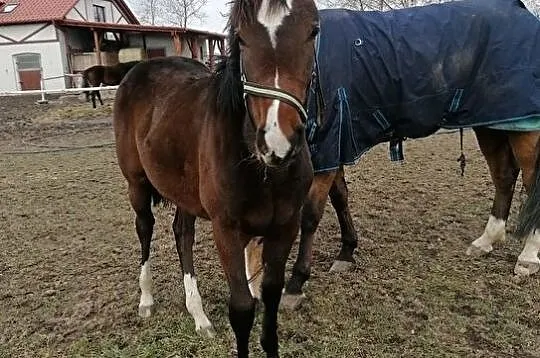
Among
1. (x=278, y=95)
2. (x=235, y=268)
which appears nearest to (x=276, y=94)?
(x=278, y=95)

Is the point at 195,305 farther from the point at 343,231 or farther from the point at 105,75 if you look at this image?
the point at 105,75

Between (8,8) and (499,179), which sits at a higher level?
(499,179)

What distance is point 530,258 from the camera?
3.44 metres

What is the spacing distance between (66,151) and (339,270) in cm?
682

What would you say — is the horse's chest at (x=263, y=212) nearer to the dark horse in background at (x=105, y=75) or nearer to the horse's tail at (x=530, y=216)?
the horse's tail at (x=530, y=216)

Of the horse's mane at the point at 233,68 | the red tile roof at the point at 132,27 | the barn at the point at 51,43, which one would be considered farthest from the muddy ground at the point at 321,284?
the barn at the point at 51,43

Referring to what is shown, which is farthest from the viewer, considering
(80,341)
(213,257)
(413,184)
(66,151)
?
(66,151)

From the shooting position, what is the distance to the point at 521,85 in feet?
10.8

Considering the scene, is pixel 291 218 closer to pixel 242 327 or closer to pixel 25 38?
pixel 242 327

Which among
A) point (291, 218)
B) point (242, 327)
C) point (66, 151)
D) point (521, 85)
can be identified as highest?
point (521, 85)

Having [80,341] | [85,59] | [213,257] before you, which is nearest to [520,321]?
[213,257]

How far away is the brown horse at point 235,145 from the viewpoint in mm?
1668

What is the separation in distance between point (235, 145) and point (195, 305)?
122 centimetres

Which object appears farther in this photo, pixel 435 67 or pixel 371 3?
pixel 371 3
